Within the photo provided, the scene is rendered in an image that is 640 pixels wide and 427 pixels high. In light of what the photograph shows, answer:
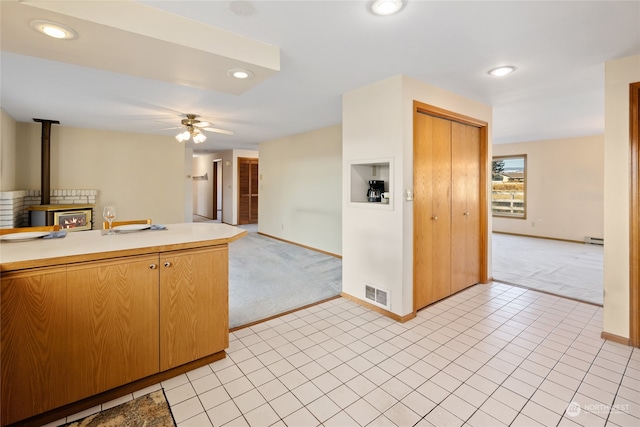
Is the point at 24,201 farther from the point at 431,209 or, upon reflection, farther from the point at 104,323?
the point at 431,209

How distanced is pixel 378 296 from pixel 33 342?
8.49 ft

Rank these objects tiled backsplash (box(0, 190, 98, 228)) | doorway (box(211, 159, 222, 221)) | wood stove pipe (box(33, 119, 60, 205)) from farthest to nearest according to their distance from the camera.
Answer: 1. doorway (box(211, 159, 222, 221))
2. wood stove pipe (box(33, 119, 60, 205))
3. tiled backsplash (box(0, 190, 98, 228))

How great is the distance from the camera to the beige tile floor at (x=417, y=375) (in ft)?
5.53

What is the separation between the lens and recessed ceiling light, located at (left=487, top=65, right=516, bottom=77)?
105 inches

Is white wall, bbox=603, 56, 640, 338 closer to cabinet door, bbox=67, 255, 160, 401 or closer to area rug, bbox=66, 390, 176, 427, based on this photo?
area rug, bbox=66, 390, 176, 427

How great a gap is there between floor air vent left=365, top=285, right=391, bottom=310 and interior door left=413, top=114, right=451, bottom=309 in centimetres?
29

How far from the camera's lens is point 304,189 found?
244 inches

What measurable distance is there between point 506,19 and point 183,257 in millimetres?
2603

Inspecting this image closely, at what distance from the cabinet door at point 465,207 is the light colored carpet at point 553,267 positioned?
75 cm

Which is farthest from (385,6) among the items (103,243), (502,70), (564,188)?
(564,188)

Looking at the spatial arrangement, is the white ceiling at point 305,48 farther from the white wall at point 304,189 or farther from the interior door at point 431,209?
the white wall at point 304,189

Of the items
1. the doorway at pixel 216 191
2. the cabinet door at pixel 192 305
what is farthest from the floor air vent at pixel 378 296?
the doorway at pixel 216 191

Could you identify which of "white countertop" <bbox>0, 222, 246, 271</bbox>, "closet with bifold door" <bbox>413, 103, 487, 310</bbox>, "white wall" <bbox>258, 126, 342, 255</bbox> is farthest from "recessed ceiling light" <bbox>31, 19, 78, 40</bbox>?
"white wall" <bbox>258, 126, 342, 255</bbox>

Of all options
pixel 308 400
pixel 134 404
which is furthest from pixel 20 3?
pixel 308 400
